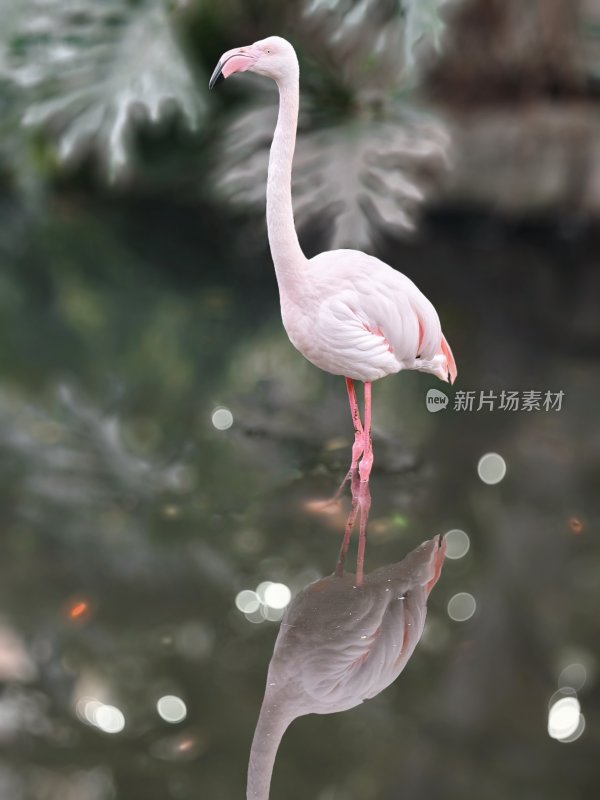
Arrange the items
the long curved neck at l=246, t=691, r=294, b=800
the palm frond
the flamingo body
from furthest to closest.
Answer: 1. the palm frond
2. the flamingo body
3. the long curved neck at l=246, t=691, r=294, b=800

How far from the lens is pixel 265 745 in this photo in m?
1.02

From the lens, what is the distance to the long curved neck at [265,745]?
97cm

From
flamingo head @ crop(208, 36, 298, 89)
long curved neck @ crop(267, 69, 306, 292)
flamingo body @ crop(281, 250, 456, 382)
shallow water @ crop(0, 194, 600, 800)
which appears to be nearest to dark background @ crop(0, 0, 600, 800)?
shallow water @ crop(0, 194, 600, 800)

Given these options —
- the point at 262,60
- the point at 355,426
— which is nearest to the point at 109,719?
the point at 355,426

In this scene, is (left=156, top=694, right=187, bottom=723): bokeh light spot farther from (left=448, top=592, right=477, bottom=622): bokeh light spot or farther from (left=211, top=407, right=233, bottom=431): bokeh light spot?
(left=211, top=407, right=233, bottom=431): bokeh light spot

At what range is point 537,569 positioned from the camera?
53.5 inches

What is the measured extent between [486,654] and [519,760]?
174 millimetres

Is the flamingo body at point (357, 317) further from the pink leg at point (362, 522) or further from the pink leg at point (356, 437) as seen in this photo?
the pink leg at point (362, 522)

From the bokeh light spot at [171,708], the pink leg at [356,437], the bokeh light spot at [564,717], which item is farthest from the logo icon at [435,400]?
the bokeh light spot at [171,708]

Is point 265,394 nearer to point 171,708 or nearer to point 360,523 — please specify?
point 360,523

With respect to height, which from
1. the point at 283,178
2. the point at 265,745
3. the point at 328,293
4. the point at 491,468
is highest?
the point at 283,178

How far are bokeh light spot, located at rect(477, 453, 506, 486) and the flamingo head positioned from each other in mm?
740

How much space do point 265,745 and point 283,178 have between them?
2.35 ft

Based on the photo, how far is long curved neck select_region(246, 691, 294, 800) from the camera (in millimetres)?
975
